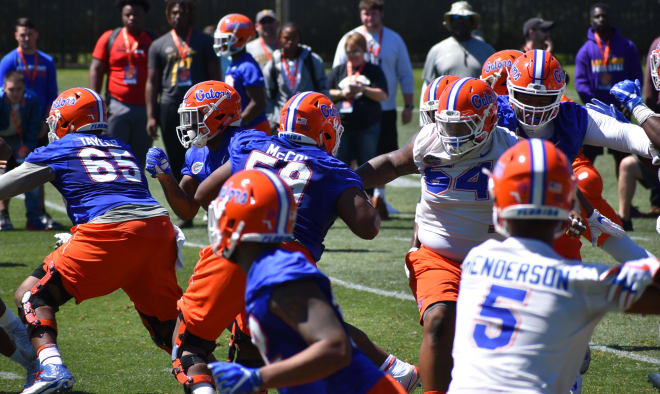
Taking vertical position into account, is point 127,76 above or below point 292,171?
below

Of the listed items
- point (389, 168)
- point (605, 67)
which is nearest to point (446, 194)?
point (389, 168)

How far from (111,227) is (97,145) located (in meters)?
0.54

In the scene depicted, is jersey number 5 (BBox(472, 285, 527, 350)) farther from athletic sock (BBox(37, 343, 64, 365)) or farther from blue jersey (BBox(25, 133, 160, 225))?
blue jersey (BBox(25, 133, 160, 225))

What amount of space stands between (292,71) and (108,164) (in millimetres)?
5708

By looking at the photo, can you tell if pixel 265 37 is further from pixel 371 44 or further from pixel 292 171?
pixel 292 171

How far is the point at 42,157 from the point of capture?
5.43 m

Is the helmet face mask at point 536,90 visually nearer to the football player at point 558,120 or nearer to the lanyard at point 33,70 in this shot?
the football player at point 558,120

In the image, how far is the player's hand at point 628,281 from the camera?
3.02 meters

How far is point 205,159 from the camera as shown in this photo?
5676 mm

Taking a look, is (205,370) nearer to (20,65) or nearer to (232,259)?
(232,259)

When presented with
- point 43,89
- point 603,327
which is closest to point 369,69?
point 43,89

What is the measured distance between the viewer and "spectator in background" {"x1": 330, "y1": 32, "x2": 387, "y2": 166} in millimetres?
10812

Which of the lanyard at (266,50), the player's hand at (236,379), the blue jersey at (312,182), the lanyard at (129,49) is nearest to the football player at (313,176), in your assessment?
the blue jersey at (312,182)

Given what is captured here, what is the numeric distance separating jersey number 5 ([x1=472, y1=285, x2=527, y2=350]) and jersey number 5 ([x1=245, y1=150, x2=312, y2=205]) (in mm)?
1532
